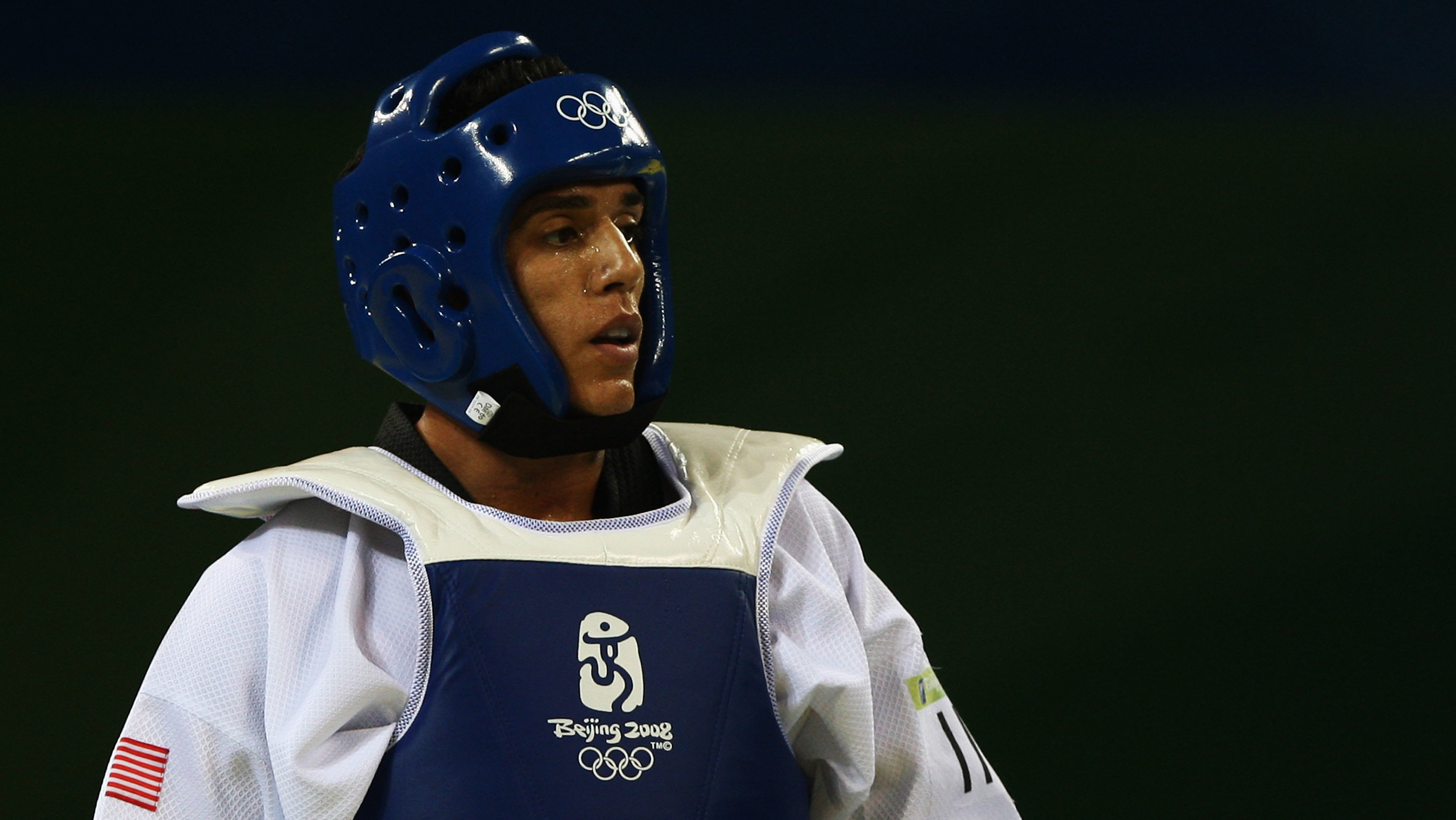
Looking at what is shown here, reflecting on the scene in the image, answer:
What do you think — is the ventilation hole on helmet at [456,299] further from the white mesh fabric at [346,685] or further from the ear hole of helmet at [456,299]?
the white mesh fabric at [346,685]

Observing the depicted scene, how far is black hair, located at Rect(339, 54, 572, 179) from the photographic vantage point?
170 cm

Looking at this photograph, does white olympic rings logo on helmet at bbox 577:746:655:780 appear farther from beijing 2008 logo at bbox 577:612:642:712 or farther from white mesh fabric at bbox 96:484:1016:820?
white mesh fabric at bbox 96:484:1016:820

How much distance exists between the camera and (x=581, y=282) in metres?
1.67

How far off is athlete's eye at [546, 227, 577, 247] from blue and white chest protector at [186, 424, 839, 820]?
0.86 feet

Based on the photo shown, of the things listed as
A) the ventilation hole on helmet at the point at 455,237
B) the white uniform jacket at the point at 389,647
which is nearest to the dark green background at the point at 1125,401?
the white uniform jacket at the point at 389,647

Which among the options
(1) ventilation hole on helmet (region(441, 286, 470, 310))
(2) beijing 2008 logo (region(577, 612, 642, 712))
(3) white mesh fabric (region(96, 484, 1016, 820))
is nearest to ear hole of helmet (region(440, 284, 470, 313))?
(1) ventilation hole on helmet (region(441, 286, 470, 310))

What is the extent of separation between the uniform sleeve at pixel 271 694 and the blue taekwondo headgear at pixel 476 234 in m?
0.19

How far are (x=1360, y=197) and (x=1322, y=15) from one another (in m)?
0.33

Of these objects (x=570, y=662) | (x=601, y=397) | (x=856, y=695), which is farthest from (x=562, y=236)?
(x=856, y=695)

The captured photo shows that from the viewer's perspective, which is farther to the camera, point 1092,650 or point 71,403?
point 1092,650

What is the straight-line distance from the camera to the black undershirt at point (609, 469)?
1.75 m

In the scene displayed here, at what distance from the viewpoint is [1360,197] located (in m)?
3.09

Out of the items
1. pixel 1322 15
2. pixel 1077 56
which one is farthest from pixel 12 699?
pixel 1322 15

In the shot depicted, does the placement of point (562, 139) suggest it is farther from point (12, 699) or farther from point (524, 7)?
point (12, 699)
